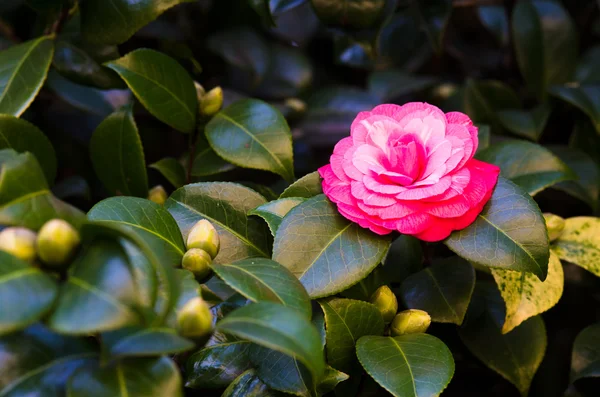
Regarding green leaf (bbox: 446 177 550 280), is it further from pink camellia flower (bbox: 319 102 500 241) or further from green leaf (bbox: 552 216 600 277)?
green leaf (bbox: 552 216 600 277)

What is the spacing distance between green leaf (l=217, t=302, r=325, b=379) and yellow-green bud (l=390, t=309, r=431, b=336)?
0.22 meters

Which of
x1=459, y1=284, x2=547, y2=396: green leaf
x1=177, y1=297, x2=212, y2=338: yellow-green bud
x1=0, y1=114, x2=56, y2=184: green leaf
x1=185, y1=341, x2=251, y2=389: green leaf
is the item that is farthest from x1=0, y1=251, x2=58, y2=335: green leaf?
x1=459, y1=284, x2=547, y2=396: green leaf

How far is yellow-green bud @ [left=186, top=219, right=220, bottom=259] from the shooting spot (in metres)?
0.70

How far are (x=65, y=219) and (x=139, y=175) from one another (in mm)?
334

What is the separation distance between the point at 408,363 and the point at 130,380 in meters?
0.29

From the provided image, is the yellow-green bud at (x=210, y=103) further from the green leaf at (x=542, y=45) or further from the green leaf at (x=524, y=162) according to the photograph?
the green leaf at (x=542, y=45)

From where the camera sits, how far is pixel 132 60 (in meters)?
0.87

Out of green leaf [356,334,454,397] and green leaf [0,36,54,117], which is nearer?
green leaf [356,334,454,397]

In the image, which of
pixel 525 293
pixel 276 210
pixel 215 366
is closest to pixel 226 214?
pixel 276 210

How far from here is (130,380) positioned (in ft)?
1.78

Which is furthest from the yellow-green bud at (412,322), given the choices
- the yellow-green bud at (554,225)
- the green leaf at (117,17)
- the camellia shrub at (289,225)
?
the green leaf at (117,17)

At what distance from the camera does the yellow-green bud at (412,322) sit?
0.73 m

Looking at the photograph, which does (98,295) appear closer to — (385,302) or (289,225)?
(289,225)

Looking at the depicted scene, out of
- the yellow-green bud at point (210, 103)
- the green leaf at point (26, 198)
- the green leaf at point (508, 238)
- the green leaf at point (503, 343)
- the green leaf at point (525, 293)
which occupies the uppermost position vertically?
the green leaf at point (26, 198)
